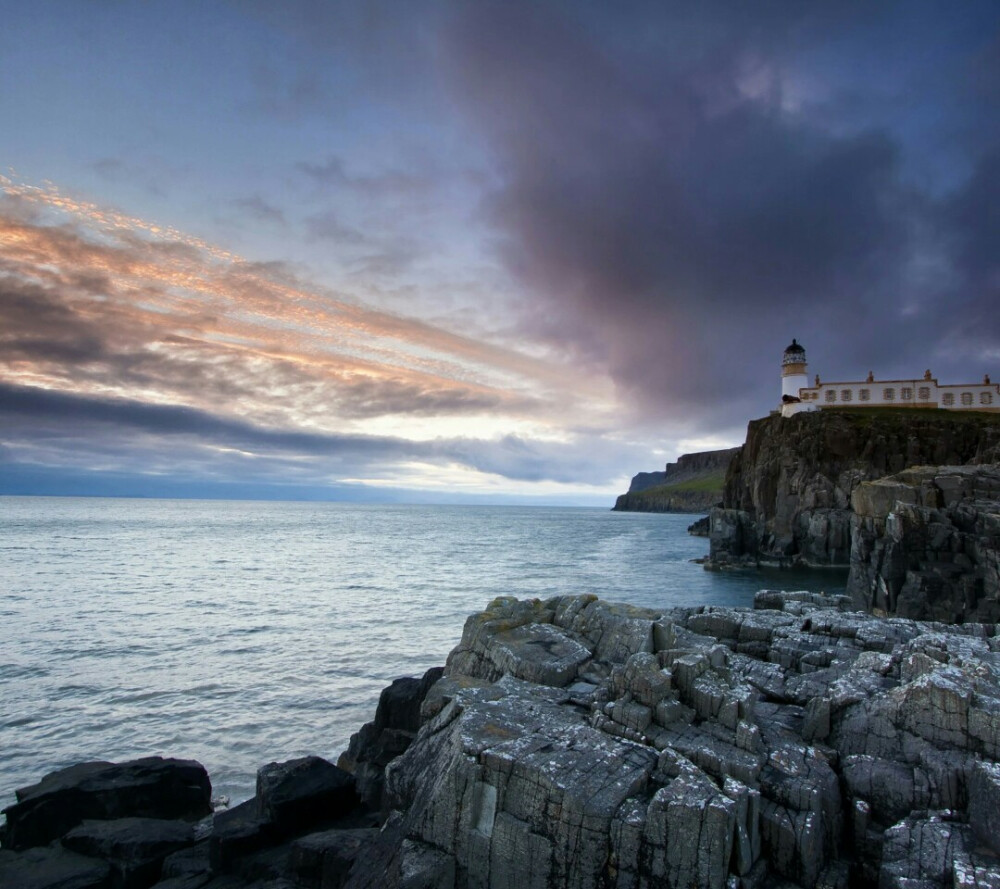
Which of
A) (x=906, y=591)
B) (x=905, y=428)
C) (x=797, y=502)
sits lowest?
(x=906, y=591)

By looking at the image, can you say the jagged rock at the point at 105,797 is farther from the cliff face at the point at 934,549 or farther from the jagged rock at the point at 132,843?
the cliff face at the point at 934,549

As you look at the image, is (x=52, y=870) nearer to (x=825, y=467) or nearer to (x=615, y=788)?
(x=615, y=788)

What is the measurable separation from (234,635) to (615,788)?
3406 centimetres

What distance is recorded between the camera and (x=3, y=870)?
13039mm

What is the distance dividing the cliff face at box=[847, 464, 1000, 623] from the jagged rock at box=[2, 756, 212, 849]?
1641 inches

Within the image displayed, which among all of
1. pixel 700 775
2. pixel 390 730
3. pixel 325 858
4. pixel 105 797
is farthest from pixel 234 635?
pixel 700 775

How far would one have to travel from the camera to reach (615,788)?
31.8 ft

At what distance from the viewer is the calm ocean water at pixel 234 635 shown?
22.0m

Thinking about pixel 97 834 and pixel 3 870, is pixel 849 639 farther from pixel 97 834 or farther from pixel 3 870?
pixel 3 870

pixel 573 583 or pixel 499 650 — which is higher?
pixel 499 650

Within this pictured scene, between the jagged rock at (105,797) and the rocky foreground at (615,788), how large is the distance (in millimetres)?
51

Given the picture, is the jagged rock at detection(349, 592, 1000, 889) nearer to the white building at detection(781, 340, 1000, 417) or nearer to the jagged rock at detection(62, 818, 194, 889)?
the jagged rock at detection(62, 818, 194, 889)

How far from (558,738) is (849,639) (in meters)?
11.8

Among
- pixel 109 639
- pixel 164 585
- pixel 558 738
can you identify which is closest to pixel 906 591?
pixel 558 738
